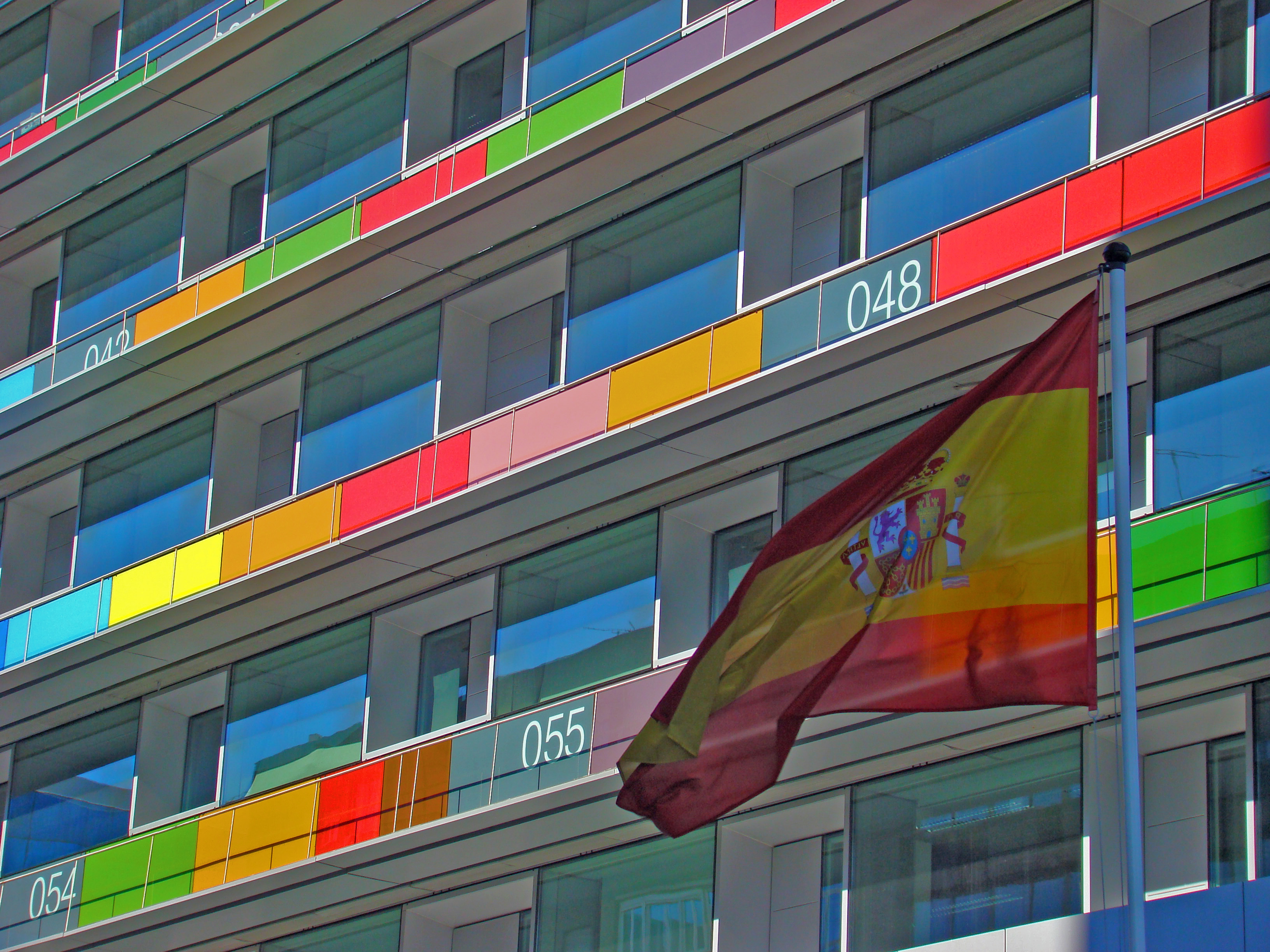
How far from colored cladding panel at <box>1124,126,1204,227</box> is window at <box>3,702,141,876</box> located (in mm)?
→ 17185

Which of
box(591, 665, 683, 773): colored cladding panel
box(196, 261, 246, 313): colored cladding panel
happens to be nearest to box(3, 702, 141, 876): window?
box(196, 261, 246, 313): colored cladding panel

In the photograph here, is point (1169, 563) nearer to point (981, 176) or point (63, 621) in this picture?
point (981, 176)

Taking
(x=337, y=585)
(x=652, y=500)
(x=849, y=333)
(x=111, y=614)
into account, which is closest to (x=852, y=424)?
(x=849, y=333)

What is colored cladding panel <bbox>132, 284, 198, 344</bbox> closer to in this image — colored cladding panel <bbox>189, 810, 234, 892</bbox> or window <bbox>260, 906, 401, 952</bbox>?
colored cladding panel <bbox>189, 810, 234, 892</bbox>

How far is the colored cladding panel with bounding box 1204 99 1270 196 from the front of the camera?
799 inches

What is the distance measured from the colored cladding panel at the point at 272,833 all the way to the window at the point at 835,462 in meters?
7.67

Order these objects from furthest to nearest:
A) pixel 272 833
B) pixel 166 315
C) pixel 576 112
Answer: pixel 166 315, pixel 272 833, pixel 576 112

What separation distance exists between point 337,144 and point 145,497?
5945mm

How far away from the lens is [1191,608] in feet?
65.8

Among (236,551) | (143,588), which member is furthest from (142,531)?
(236,551)

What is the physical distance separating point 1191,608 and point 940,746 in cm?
344

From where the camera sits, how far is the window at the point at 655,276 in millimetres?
26531

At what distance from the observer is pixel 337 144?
32094 millimetres

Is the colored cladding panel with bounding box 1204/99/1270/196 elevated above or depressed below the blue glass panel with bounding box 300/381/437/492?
below
